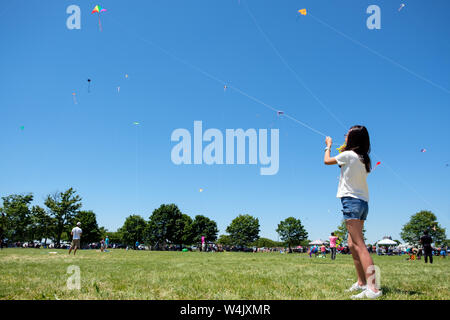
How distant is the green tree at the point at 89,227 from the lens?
73.1m

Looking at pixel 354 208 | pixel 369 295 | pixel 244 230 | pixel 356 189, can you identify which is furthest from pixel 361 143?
pixel 244 230

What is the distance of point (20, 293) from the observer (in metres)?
3.79

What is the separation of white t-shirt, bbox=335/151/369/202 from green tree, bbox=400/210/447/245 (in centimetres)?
8992

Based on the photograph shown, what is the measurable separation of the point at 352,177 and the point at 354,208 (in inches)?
16.0

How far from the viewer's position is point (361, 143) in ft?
13.3

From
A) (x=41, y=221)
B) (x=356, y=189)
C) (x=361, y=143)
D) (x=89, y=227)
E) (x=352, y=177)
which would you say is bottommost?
(x=89, y=227)

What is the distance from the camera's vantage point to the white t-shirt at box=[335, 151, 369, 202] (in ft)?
12.7

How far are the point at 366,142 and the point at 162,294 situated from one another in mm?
3356

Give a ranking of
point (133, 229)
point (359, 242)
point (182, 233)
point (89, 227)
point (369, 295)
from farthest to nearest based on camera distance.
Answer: point (133, 229) → point (182, 233) → point (89, 227) → point (359, 242) → point (369, 295)

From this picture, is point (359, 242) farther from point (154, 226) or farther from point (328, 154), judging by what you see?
point (154, 226)

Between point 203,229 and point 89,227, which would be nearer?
point 89,227

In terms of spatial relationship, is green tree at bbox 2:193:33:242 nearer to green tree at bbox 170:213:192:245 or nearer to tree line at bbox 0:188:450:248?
tree line at bbox 0:188:450:248
